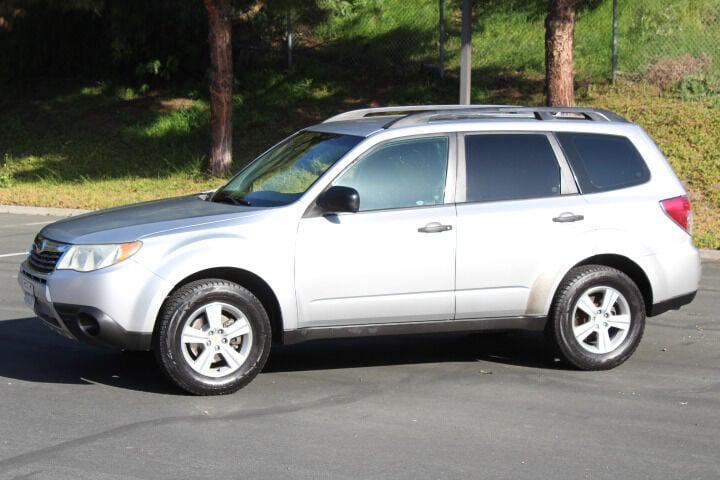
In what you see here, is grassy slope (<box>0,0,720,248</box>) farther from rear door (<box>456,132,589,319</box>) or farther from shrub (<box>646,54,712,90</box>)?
rear door (<box>456,132,589,319</box>)

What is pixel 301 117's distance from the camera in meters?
24.2

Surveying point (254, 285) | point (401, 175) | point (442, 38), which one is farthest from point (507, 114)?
point (442, 38)

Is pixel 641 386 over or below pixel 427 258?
below

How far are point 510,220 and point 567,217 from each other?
0.42 meters

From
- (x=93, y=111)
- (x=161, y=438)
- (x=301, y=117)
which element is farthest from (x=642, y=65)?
(x=161, y=438)

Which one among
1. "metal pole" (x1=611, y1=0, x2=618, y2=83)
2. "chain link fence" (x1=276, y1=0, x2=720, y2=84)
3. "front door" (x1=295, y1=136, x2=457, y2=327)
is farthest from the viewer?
"chain link fence" (x1=276, y1=0, x2=720, y2=84)

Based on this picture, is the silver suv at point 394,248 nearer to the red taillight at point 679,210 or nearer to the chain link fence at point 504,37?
the red taillight at point 679,210

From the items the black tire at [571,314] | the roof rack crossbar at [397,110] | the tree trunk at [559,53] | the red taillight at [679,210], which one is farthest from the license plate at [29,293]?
the tree trunk at [559,53]

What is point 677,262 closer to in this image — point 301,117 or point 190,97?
point 301,117

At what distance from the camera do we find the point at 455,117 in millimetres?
7980

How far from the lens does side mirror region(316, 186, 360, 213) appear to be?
7152mm

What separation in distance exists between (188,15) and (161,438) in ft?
66.0

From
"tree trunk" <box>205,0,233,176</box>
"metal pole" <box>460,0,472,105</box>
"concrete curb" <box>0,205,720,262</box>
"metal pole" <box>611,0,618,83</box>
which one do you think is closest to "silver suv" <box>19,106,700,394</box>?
"metal pole" <box>460,0,472,105</box>

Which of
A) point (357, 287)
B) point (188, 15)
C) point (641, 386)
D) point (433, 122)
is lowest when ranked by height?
point (641, 386)
